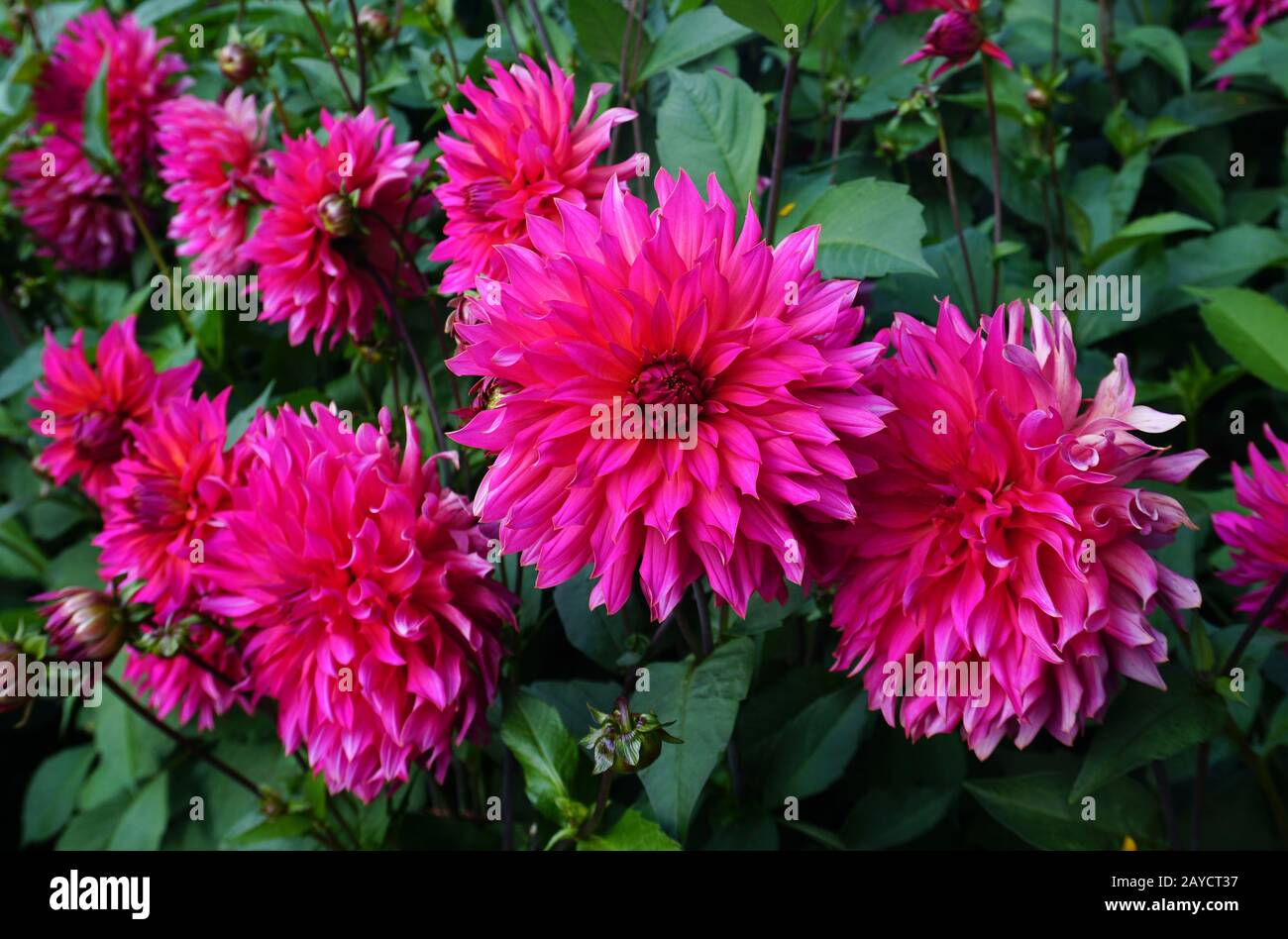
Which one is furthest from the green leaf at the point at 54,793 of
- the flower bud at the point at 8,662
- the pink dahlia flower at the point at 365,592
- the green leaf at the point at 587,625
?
the green leaf at the point at 587,625

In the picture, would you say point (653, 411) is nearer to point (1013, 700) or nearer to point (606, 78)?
point (1013, 700)

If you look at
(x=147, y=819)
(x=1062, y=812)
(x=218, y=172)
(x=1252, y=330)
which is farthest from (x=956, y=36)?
(x=147, y=819)

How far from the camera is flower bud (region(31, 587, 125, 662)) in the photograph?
0.68 m

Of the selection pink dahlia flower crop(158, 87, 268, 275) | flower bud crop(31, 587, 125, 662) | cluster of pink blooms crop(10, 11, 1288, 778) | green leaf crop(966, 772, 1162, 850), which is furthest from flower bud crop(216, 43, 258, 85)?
green leaf crop(966, 772, 1162, 850)

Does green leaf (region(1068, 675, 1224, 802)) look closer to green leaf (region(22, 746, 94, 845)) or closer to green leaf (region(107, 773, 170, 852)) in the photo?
green leaf (region(107, 773, 170, 852))

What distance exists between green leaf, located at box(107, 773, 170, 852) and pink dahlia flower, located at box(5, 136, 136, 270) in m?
0.64

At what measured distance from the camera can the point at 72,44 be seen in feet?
3.82

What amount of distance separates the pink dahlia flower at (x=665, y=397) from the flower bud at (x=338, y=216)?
25 cm

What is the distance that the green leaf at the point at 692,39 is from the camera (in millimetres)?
755

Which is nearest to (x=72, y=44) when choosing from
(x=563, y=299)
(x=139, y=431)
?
(x=139, y=431)

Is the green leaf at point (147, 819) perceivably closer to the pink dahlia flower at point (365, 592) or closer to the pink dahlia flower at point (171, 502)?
the pink dahlia flower at point (171, 502)

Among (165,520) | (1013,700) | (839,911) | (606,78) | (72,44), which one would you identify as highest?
(72,44)

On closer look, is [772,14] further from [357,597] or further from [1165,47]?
[1165,47]

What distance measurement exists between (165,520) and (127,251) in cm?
61
